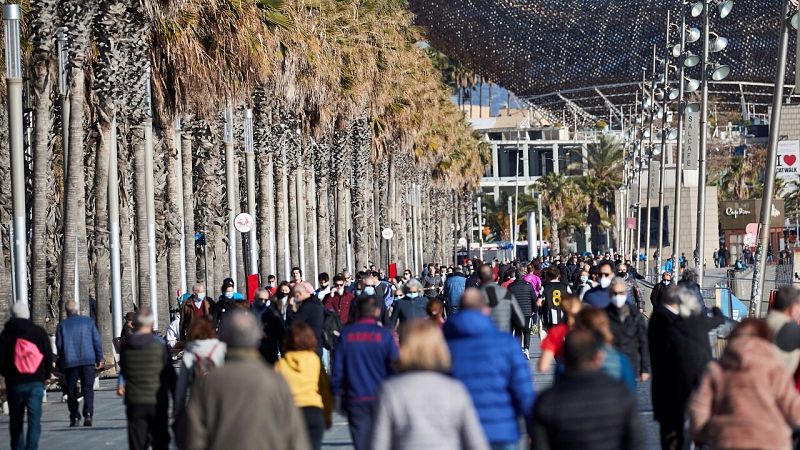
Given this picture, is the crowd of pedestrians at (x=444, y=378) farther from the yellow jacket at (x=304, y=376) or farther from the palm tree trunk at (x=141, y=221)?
the palm tree trunk at (x=141, y=221)

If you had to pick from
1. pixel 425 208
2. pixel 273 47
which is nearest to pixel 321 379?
pixel 273 47

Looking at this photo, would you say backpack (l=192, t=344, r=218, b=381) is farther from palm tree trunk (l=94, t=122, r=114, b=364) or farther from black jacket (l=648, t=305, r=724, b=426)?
palm tree trunk (l=94, t=122, r=114, b=364)

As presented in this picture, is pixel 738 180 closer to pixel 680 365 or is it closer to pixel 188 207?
pixel 188 207

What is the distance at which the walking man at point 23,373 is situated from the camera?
541 inches

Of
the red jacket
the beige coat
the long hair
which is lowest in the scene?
the red jacket

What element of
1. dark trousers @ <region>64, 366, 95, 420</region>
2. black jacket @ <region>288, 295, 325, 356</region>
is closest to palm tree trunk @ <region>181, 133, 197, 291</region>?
dark trousers @ <region>64, 366, 95, 420</region>

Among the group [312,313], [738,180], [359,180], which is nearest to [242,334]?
[312,313]

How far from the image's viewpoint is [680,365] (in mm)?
11602

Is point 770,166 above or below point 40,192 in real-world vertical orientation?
above

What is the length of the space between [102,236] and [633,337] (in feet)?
50.2

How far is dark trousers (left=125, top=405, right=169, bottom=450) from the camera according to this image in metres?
11.3

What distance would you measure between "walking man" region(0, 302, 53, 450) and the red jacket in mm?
8298

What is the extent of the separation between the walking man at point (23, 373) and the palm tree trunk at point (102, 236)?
11.8 metres

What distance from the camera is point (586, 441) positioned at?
23.7ft
